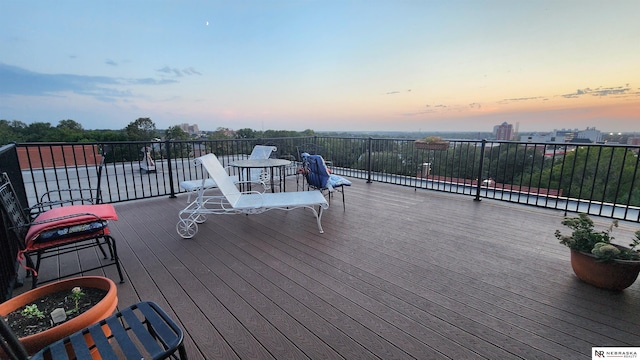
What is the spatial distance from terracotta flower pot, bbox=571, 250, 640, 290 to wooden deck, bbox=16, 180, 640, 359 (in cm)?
7

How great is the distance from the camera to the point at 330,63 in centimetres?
860

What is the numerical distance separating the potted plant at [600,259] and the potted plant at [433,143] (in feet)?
9.45

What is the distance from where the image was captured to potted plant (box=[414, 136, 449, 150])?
495 centimetres

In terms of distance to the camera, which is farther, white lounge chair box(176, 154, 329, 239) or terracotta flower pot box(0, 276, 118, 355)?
white lounge chair box(176, 154, 329, 239)

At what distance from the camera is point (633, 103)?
5.80 m

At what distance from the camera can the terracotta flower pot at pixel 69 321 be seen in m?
1.08

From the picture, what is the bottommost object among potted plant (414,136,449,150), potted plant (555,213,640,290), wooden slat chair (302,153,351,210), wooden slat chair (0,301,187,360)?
potted plant (555,213,640,290)

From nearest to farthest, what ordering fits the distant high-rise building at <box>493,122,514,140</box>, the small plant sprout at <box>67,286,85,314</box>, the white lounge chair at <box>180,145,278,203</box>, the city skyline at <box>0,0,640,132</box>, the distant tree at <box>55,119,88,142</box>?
the small plant sprout at <box>67,286,85,314</box>
the white lounge chair at <box>180,145,278,203</box>
the distant high-rise building at <box>493,122,514,140</box>
the city skyline at <box>0,0,640,132</box>
the distant tree at <box>55,119,88,142</box>

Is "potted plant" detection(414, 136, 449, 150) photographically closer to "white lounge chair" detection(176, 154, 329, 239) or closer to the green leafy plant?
"white lounge chair" detection(176, 154, 329, 239)

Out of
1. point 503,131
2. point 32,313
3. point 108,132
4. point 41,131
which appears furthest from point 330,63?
point 41,131

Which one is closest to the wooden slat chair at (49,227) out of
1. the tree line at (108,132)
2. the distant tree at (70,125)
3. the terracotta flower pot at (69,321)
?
the terracotta flower pot at (69,321)

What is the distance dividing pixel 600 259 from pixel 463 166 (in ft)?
13.0

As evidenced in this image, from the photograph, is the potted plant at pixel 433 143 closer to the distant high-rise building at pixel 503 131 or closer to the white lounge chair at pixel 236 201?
the distant high-rise building at pixel 503 131

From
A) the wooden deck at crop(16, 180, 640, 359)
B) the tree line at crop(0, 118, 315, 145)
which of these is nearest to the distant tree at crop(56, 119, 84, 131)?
the tree line at crop(0, 118, 315, 145)
